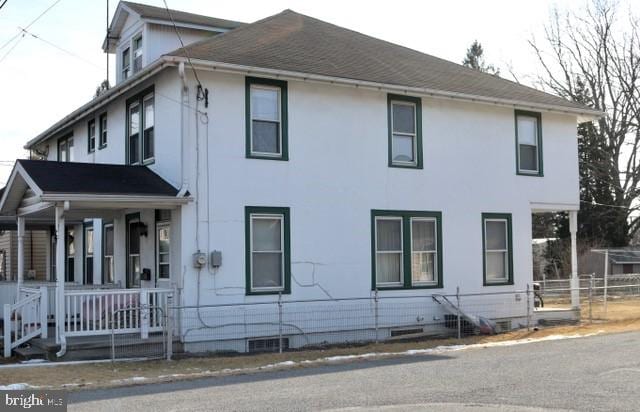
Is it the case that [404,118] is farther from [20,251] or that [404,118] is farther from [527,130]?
[20,251]

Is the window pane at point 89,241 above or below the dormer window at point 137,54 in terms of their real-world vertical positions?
below

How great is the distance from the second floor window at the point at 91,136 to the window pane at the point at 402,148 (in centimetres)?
853

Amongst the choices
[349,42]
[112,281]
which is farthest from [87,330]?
[349,42]

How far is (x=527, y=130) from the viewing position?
67.5 ft

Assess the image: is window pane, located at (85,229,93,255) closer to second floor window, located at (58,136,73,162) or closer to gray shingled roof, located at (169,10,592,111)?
second floor window, located at (58,136,73,162)

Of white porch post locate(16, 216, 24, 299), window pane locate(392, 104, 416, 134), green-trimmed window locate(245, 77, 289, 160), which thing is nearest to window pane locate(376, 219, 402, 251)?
window pane locate(392, 104, 416, 134)

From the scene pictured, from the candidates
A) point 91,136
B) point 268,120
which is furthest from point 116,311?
point 91,136

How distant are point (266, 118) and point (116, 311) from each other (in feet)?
17.3

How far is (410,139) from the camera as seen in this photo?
1859 cm

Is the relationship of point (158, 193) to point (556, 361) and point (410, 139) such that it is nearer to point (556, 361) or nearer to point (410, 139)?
point (410, 139)

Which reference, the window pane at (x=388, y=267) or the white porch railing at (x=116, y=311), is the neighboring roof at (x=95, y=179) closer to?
the white porch railing at (x=116, y=311)

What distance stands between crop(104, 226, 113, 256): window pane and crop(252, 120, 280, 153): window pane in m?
5.50

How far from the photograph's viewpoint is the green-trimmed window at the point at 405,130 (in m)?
18.2

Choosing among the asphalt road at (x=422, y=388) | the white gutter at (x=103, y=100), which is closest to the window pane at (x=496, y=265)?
the asphalt road at (x=422, y=388)
